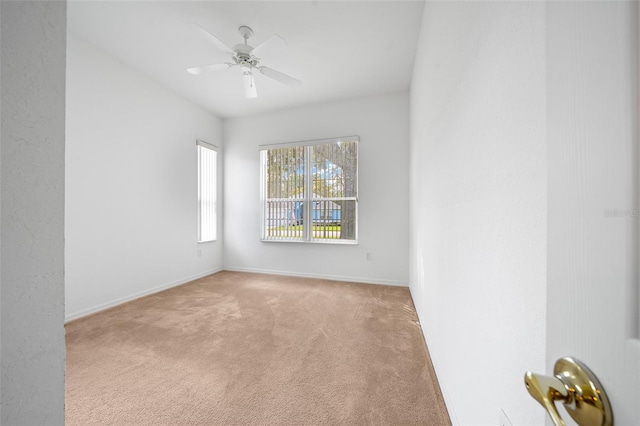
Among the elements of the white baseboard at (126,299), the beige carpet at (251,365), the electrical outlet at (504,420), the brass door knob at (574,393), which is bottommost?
the beige carpet at (251,365)

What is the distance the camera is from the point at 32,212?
59 centimetres

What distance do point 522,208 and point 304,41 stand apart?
276 cm

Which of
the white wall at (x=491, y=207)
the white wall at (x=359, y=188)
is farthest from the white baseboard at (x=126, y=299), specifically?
the white wall at (x=491, y=207)

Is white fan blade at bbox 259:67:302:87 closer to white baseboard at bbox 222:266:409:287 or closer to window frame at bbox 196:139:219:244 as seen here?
window frame at bbox 196:139:219:244

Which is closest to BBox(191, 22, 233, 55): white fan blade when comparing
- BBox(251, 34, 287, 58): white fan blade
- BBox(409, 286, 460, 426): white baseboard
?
BBox(251, 34, 287, 58): white fan blade

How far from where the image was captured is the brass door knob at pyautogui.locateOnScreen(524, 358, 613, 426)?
0.87ft

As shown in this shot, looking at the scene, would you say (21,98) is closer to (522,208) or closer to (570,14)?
(570,14)

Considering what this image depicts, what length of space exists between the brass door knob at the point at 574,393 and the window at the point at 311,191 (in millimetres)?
3770

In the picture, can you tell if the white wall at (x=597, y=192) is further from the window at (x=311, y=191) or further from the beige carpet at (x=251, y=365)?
the window at (x=311, y=191)

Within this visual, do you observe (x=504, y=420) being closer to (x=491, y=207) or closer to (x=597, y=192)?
(x=491, y=207)

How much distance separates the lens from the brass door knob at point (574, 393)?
266mm

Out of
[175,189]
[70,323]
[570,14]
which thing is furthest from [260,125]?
[570,14]

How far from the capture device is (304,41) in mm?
2674

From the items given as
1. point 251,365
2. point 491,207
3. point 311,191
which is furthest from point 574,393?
point 311,191
